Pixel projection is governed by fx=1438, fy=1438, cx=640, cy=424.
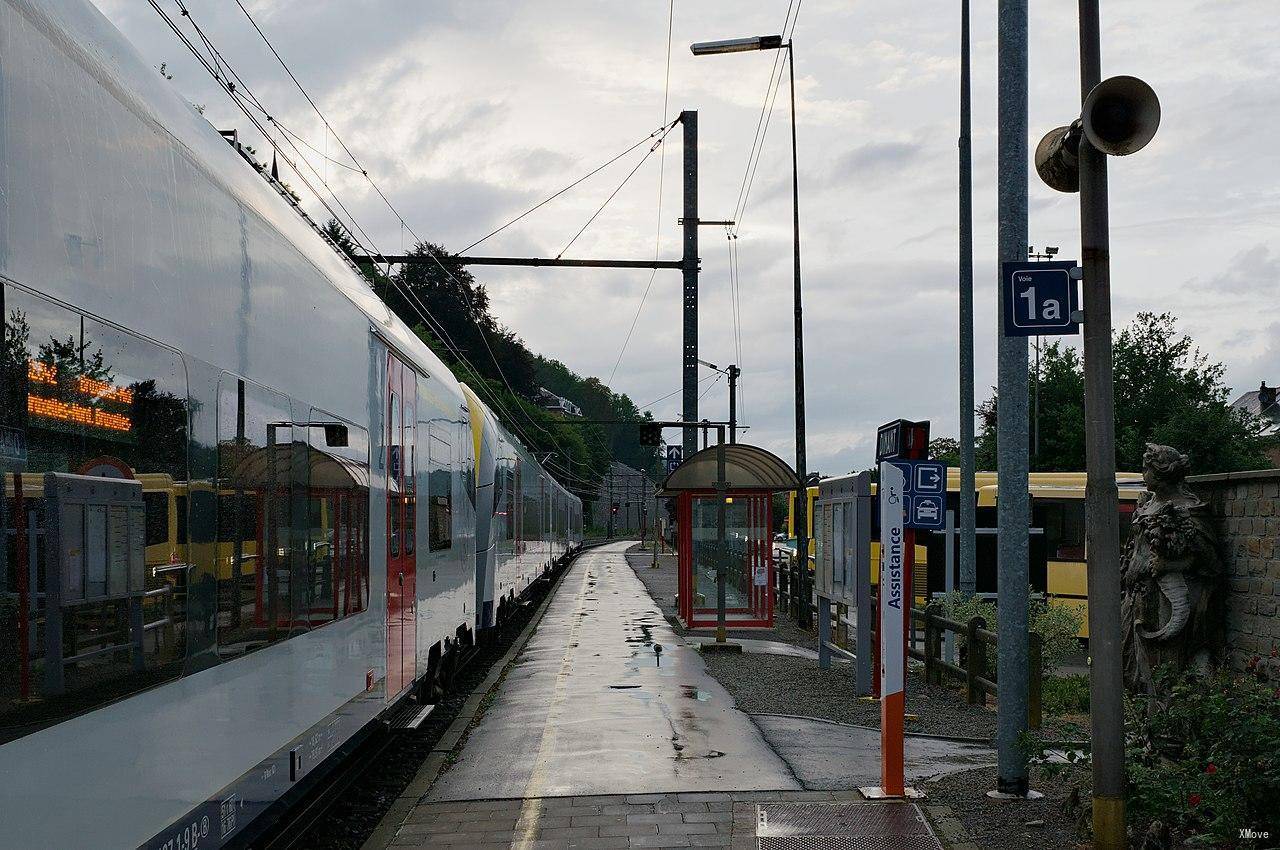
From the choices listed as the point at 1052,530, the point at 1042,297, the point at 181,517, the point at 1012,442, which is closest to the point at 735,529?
the point at 1052,530

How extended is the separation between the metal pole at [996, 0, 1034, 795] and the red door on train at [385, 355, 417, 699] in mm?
4042

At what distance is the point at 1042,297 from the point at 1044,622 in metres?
7.84

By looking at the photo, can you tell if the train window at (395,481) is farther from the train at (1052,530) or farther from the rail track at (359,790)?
the train at (1052,530)

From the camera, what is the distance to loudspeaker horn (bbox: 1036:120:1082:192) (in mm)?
7676

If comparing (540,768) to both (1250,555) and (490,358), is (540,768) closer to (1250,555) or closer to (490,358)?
(1250,555)

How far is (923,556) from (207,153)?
2176 centimetres

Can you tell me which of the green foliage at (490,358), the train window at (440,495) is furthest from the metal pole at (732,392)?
the train window at (440,495)

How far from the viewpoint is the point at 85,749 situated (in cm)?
402

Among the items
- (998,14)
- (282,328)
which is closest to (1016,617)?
(998,14)

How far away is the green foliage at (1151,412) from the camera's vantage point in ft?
131

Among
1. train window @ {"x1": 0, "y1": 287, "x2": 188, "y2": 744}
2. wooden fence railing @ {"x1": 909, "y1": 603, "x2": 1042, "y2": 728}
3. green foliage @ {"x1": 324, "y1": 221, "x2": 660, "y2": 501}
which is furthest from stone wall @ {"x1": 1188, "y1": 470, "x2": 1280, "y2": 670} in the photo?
green foliage @ {"x1": 324, "y1": 221, "x2": 660, "y2": 501}

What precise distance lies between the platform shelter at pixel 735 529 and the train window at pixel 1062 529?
456cm

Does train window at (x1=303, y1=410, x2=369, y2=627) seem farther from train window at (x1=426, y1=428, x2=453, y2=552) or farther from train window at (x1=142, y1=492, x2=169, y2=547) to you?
train window at (x1=426, y1=428, x2=453, y2=552)

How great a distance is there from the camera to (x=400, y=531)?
33.6 ft
